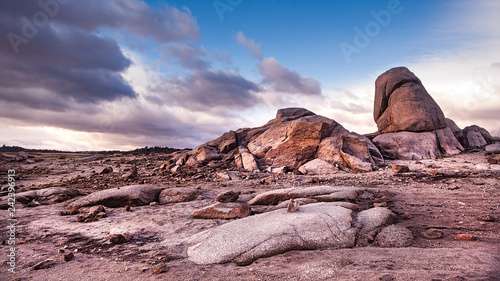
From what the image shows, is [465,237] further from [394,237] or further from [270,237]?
[270,237]

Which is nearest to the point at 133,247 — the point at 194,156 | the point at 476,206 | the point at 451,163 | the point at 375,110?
the point at 476,206

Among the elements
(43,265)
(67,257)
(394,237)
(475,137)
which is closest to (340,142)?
(394,237)

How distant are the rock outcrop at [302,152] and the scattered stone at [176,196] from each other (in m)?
5.83

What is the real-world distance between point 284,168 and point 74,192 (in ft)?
30.6

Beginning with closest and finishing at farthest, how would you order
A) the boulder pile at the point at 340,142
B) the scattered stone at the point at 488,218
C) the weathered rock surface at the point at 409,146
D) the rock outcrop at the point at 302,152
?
the scattered stone at the point at 488,218 → the rock outcrop at the point at 302,152 → the boulder pile at the point at 340,142 → the weathered rock surface at the point at 409,146

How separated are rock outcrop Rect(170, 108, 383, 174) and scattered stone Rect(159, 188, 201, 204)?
19.1 ft

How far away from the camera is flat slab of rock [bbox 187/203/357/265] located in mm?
4000

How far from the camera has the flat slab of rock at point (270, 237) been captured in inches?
157

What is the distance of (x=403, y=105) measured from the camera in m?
20.7

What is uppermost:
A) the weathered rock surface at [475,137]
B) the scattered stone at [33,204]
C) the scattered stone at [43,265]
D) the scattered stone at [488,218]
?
the weathered rock surface at [475,137]

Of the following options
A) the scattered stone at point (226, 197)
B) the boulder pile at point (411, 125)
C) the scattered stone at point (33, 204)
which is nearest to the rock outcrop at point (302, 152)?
the boulder pile at point (411, 125)

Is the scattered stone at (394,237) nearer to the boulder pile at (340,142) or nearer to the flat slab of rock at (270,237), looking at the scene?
the flat slab of rock at (270,237)

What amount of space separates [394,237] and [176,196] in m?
6.20

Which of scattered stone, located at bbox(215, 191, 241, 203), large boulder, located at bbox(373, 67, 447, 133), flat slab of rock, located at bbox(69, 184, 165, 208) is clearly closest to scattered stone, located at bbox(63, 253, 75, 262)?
flat slab of rock, located at bbox(69, 184, 165, 208)
